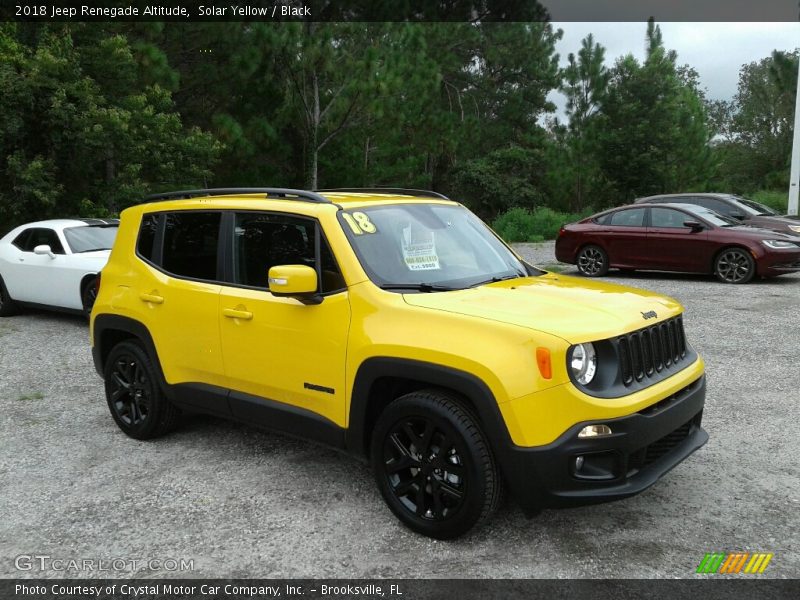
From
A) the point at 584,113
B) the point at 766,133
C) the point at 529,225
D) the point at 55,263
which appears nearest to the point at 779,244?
the point at 55,263

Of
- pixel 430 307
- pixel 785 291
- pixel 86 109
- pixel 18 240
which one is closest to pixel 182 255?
pixel 430 307

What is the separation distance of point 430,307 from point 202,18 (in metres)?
21.6

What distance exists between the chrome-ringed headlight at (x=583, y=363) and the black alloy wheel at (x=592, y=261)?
434 inches

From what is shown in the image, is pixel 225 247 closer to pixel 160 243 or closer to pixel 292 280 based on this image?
pixel 160 243

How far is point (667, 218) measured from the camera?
13.3 meters

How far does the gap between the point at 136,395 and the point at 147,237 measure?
3.80 ft

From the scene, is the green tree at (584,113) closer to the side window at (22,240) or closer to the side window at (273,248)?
the side window at (22,240)

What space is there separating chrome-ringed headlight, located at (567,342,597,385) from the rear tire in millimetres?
9905

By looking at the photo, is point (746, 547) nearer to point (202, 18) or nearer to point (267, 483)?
point (267, 483)

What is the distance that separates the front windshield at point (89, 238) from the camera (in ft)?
32.7

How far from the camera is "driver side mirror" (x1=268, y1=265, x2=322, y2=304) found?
3.85 m

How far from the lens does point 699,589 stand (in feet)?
10.6

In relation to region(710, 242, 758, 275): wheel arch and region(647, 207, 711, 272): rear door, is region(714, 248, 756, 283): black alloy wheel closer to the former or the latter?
region(710, 242, 758, 275): wheel arch

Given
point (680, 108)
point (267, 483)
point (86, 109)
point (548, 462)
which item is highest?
point (680, 108)
